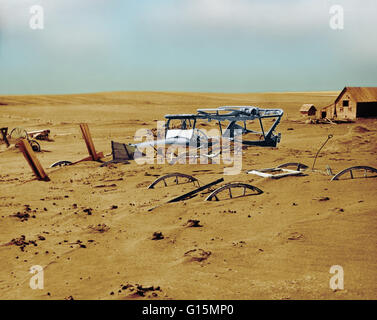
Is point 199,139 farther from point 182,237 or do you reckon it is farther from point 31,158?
point 182,237

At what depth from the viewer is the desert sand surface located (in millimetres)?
4762

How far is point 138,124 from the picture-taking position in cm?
2828

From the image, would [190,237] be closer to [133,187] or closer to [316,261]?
[316,261]

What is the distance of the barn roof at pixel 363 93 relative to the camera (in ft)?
88.7

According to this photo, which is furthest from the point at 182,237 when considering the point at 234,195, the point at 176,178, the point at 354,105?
the point at 354,105

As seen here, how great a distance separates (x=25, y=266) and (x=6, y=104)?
43.7m

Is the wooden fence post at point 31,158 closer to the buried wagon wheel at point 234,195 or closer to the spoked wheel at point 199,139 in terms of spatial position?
the spoked wheel at point 199,139

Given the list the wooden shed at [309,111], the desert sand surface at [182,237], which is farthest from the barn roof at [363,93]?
the desert sand surface at [182,237]

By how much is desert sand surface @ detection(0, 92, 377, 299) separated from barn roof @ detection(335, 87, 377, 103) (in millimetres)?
16308

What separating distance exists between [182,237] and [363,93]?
2484 centimetres

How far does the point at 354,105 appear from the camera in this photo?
87.7ft

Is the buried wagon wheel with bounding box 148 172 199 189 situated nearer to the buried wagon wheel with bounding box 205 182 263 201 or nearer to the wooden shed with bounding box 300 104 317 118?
the buried wagon wheel with bounding box 205 182 263 201

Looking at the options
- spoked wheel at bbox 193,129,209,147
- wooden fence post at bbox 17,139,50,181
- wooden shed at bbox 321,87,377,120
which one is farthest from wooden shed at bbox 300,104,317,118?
wooden fence post at bbox 17,139,50,181

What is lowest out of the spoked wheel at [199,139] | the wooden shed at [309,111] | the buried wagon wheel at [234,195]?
the buried wagon wheel at [234,195]
